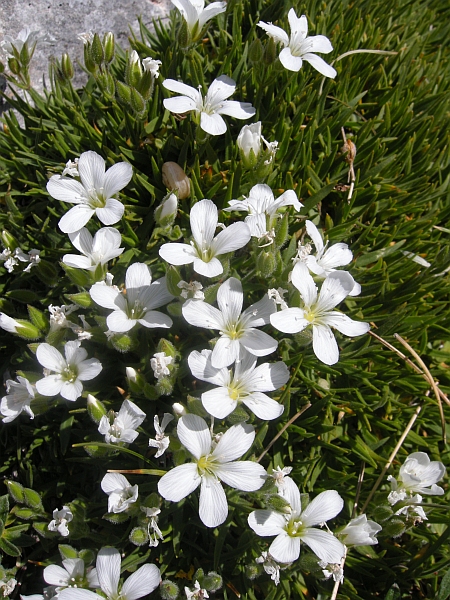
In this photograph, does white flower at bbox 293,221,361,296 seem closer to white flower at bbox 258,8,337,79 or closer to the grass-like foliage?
the grass-like foliage

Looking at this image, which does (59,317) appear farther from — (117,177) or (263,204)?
(263,204)

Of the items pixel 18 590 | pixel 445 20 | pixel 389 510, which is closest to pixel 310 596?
pixel 389 510

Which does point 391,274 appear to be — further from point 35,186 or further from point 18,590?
point 18,590

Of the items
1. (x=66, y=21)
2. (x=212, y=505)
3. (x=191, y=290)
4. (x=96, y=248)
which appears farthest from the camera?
(x=66, y=21)

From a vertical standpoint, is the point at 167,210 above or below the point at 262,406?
above

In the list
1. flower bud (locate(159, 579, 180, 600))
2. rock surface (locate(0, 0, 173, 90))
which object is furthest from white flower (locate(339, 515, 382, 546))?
rock surface (locate(0, 0, 173, 90))

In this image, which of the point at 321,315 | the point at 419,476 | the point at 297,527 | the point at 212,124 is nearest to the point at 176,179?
the point at 212,124
